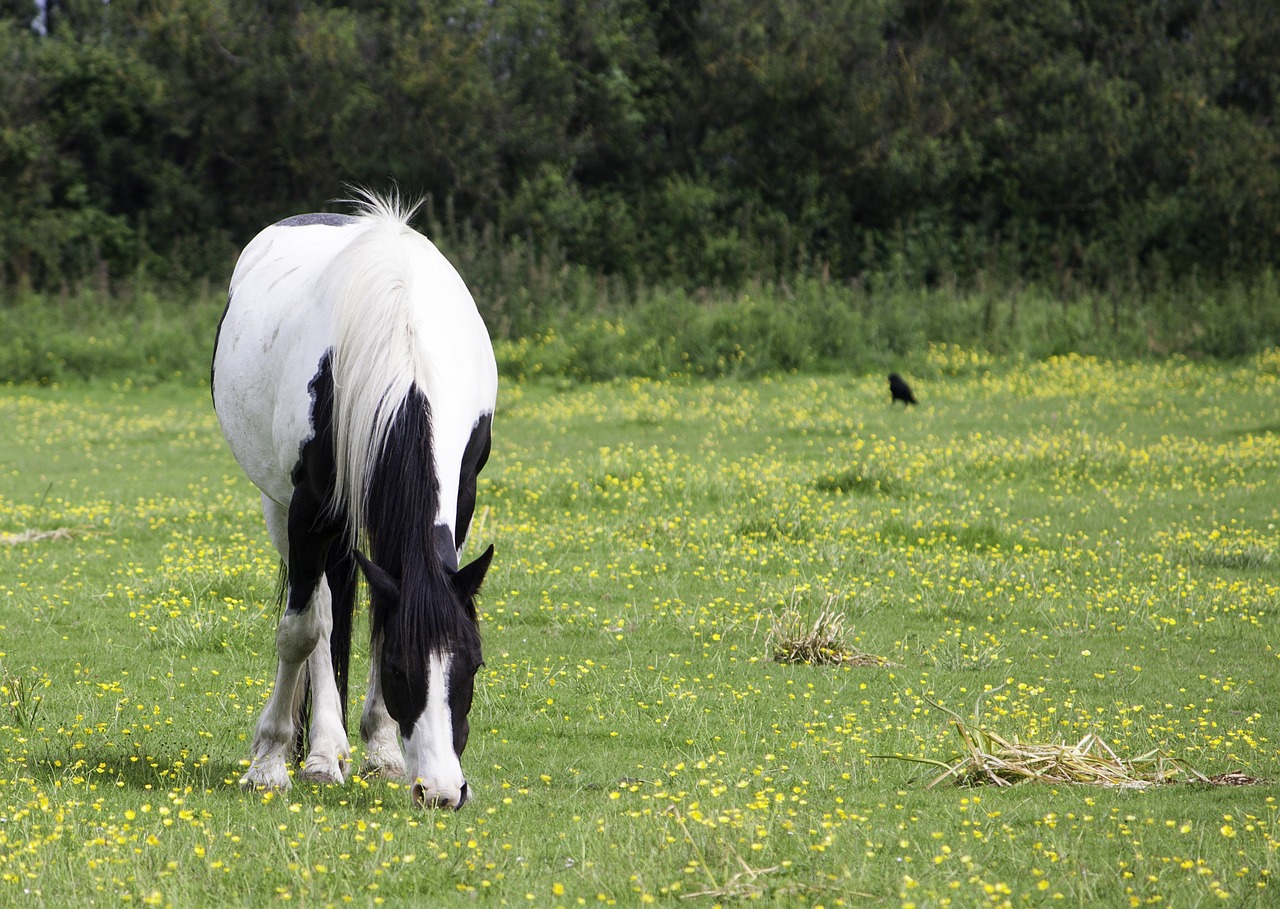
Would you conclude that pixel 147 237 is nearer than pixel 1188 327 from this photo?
No

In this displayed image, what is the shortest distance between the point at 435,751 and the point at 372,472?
920mm

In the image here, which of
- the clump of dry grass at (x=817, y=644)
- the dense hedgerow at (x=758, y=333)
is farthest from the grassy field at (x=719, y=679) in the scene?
the dense hedgerow at (x=758, y=333)

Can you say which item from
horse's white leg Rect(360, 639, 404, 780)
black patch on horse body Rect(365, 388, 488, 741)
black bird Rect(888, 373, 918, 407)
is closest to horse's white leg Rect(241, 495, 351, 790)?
horse's white leg Rect(360, 639, 404, 780)

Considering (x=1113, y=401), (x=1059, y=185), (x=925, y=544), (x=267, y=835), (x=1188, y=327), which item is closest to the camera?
(x=267, y=835)

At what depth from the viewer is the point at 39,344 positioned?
21.9 metres

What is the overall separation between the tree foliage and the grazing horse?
27.1 metres

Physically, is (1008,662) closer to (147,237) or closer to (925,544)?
(925,544)

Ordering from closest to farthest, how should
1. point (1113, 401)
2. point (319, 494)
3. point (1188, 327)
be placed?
point (319, 494), point (1113, 401), point (1188, 327)

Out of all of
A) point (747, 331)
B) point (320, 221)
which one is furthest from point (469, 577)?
point (747, 331)

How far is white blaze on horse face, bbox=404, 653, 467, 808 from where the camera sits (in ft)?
13.4

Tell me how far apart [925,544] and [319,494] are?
235 inches

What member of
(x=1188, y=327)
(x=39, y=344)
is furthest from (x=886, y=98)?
(x=39, y=344)

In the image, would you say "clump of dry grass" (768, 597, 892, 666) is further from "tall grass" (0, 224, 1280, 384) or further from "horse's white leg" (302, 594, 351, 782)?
"tall grass" (0, 224, 1280, 384)

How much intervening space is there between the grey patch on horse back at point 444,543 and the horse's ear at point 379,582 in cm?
17
